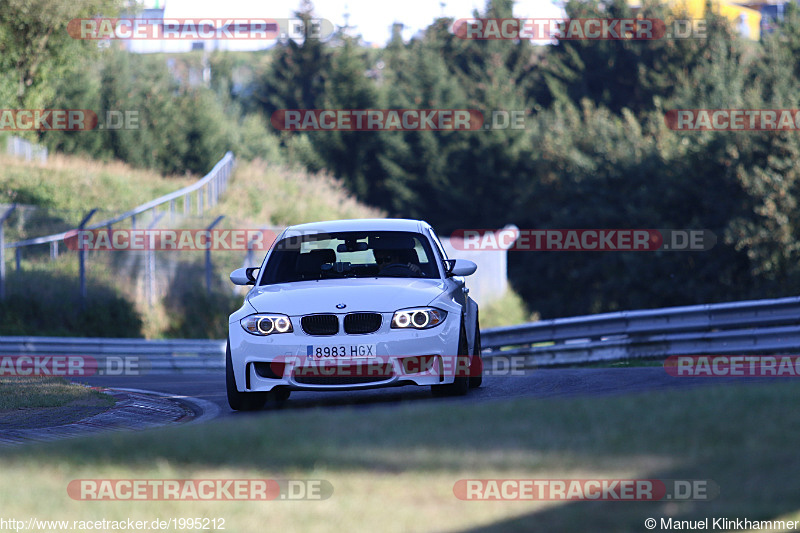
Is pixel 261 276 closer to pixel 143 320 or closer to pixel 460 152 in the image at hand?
pixel 143 320

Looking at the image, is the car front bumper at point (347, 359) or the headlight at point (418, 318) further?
the headlight at point (418, 318)

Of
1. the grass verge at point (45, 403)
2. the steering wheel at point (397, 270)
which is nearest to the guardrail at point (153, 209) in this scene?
the grass verge at point (45, 403)

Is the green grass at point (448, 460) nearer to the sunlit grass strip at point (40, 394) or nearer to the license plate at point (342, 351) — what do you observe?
the license plate at point (342, 351)

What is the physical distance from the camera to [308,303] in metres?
8.73

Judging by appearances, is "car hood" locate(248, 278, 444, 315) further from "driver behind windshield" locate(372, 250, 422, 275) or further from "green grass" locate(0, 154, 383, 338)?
"green grass" locate(0, 154, 383, 338)

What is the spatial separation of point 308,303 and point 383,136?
195 ft

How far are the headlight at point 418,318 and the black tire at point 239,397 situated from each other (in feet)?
4.50

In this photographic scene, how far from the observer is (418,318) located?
342 inches

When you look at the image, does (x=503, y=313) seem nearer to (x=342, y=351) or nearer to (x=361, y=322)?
(x=361, y=322)

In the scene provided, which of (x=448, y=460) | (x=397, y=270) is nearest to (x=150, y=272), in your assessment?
(x=397, y=270)

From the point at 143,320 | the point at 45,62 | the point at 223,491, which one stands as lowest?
the point at 143,320

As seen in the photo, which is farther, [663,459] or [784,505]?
[663,459]

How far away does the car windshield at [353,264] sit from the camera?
32.2 feet

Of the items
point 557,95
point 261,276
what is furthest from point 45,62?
point 557,95
